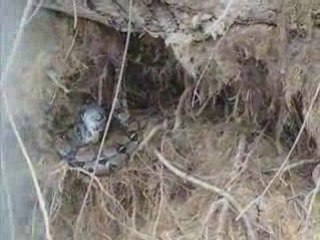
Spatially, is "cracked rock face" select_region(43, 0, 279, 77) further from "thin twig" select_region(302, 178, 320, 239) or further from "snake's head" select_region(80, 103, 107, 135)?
"thin twig" select_region(302, 178, 320, 239)

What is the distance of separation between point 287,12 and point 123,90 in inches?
11.5

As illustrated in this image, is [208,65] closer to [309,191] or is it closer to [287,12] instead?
[287,12]

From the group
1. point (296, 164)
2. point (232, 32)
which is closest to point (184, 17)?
point (232, 32)

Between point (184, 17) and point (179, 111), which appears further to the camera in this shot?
point (179, 111)

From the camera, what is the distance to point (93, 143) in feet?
3.54

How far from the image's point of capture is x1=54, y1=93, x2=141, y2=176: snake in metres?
1.06

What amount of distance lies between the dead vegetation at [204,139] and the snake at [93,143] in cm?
1

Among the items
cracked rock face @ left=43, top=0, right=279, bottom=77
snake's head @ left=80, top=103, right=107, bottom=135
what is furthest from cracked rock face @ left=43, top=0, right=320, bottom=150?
snake's head @ left=80, top=103, right=107, bottom=135

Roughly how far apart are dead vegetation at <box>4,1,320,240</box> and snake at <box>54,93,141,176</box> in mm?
14

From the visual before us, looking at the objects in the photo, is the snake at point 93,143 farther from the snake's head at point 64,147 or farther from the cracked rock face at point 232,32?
the cracked rock face at point 232,32

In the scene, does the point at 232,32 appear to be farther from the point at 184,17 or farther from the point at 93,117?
the point at 93,117

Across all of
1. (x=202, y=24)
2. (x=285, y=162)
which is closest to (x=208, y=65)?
(x=202, y=24)

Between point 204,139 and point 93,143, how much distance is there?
17 centimetres

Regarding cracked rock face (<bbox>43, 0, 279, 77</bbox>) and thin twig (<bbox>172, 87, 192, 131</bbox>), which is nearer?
cracked rock face (<bbox>43, 0, 279, 77</bbox>)
